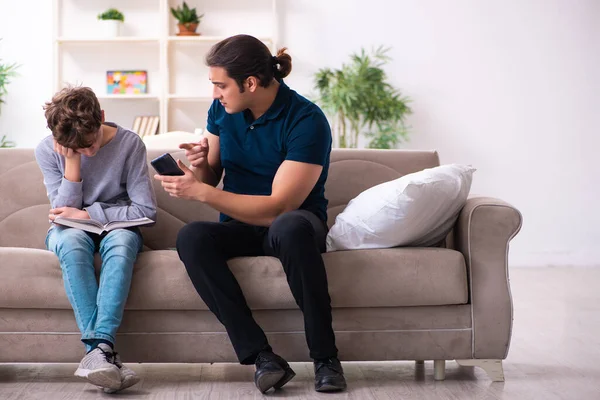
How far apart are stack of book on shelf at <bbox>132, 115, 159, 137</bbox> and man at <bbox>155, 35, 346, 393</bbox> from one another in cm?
323

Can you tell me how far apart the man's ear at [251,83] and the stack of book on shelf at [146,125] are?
3.46 meters

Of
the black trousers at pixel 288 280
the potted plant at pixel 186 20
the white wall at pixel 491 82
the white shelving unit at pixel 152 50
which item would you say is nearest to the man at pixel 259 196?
the black trousers at pixel 288 280

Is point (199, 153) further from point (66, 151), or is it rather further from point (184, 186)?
point (66, 151)

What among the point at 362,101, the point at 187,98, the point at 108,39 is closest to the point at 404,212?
the point at 362,101

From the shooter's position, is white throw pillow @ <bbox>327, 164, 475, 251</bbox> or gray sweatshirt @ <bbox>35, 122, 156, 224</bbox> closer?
white throw pillow @ <bbox>327, 164, 475, 251</bbox>

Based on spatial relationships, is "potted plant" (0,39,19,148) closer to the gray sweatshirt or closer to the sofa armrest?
the gray sweatshirt

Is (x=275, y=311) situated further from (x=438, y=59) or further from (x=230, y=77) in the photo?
(x=438, y=59)

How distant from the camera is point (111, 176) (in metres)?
2.64

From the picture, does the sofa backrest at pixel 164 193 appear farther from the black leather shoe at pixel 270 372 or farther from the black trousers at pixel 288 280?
the black leather shoe at pixel 270 372

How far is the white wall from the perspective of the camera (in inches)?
240

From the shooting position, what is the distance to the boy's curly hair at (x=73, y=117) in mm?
2463

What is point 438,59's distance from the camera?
6141 millimetres

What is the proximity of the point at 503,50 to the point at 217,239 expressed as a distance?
430cm

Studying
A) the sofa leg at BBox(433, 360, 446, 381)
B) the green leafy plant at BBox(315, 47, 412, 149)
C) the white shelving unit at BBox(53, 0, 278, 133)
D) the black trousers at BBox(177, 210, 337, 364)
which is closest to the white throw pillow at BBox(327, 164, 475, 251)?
the black trousers at BBox(177, 210, 337, 364)
